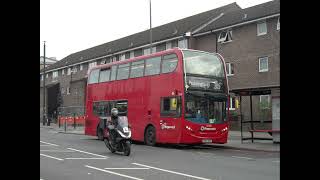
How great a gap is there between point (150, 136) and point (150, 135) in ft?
0.14

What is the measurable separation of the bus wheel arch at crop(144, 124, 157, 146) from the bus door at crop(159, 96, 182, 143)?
68cm

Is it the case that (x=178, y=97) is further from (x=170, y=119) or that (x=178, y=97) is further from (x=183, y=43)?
(x=183, y=43)

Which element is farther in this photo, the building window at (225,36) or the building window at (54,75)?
the building window at (54,75)

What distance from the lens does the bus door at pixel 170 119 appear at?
1792 cm

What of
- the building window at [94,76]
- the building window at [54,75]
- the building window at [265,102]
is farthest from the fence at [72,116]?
the building window at [54,75]

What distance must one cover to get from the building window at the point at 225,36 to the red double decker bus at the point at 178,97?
16896 mm

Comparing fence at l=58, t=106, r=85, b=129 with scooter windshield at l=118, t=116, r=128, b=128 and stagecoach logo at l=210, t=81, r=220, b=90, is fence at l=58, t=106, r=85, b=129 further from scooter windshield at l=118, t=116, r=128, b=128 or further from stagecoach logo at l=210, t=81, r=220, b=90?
scooter windshield at l=118, t=116, r=128, b=128

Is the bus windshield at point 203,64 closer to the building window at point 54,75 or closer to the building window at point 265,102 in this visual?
the building window at point 265,102
